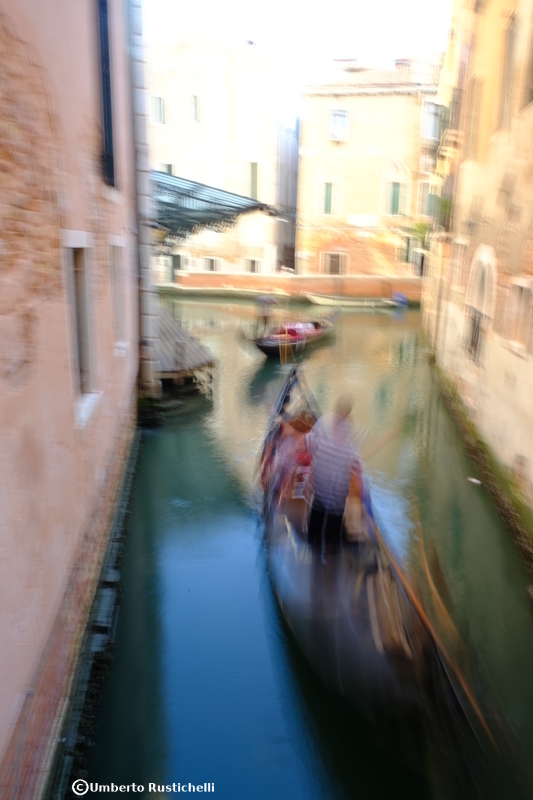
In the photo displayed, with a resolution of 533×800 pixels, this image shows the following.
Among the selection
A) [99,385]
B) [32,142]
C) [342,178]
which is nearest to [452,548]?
[99,385]

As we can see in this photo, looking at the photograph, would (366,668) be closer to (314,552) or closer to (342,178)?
(314,552)

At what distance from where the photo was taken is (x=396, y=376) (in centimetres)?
1117

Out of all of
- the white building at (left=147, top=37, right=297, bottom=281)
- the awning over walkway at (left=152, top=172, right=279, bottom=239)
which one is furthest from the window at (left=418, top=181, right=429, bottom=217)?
the awning over walkway at (left=152, top=172, right=279, bottom=239)

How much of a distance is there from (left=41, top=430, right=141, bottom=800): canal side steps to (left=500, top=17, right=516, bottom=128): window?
5.36 m

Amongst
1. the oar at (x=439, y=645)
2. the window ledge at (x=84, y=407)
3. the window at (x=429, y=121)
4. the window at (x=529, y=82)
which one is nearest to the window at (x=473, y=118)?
the window at (x=529, y=82)

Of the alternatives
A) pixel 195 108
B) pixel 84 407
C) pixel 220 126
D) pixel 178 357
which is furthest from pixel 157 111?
pixel 84 407

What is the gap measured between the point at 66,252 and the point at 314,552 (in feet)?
7.15

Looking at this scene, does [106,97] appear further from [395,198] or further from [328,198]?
[395,198]

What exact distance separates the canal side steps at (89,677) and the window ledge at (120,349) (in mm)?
1463

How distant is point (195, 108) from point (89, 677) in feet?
63.3

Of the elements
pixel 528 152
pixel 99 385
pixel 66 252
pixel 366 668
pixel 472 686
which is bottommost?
pixel 472 686

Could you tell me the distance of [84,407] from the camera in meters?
3.89

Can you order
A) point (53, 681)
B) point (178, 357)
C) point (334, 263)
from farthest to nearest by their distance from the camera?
1. point (334, 263)
2. point (178, 357)
3. point (53, 681)

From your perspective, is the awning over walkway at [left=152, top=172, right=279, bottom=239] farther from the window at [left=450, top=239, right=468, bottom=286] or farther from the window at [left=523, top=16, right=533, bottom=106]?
the window at [left=523, top=16, right=533, bottom=106]
